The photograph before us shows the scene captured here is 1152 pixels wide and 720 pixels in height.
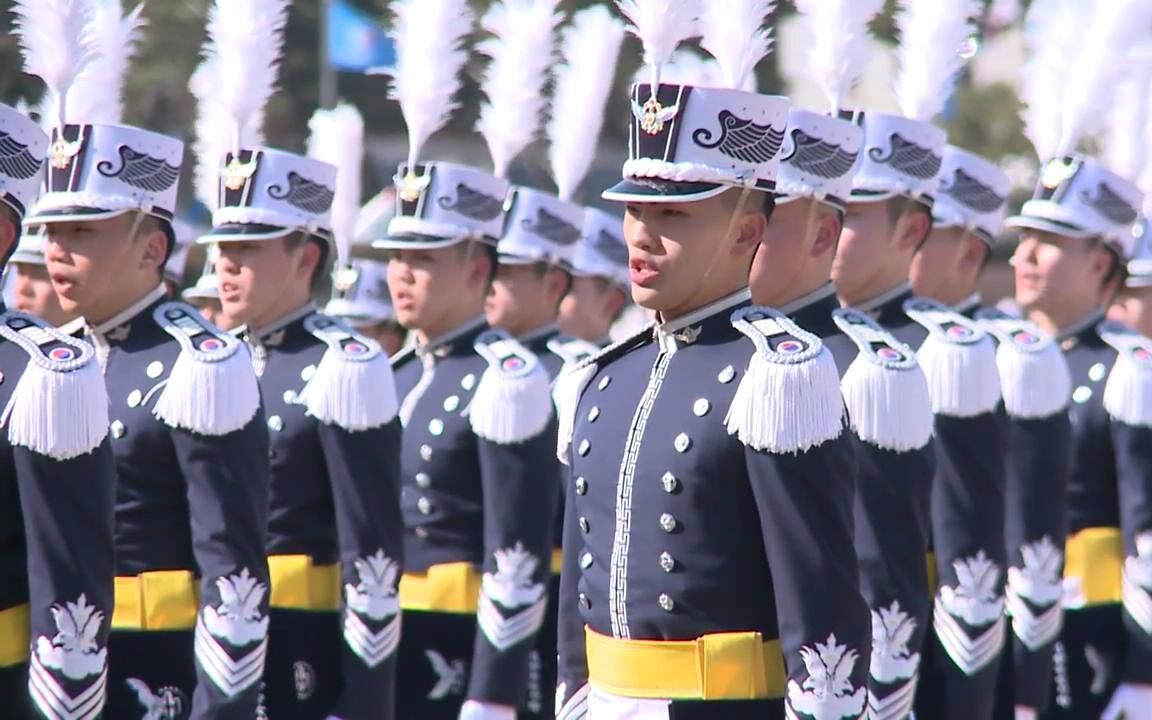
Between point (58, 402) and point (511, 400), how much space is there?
3033 mm

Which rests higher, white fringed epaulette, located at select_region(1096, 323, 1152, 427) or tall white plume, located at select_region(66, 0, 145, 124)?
tall white plume, located at select_region(66, 0, 145, 124)

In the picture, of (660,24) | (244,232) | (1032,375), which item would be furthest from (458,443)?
(660,24)

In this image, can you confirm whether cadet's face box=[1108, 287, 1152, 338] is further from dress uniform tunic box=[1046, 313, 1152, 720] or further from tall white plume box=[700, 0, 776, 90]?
tall white plume box=[700, 0, 776, 90]

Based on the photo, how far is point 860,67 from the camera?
22.8ft

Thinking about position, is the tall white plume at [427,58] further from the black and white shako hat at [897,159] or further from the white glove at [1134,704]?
the white glove at [1134,704]

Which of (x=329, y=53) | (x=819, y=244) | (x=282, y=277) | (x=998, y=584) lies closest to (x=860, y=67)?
(x=819, y=244)

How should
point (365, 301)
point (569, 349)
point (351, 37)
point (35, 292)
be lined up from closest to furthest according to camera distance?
point (35, 292) → point (569, 349) → point (365, 301) → point (351, 37)

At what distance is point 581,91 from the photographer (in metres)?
9.98

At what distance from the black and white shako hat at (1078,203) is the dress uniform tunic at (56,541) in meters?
4.63

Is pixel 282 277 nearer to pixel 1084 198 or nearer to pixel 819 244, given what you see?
pixel 819 244

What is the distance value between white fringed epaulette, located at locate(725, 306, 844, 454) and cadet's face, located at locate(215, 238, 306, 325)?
118 inches

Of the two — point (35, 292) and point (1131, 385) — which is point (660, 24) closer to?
point (1131, 385)

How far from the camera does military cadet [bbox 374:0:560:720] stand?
8.01 meters

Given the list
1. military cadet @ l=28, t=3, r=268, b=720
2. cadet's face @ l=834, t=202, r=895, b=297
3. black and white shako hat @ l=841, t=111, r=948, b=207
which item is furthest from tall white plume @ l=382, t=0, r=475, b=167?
military cadet @ l=28, t=3, r=268, b=720
